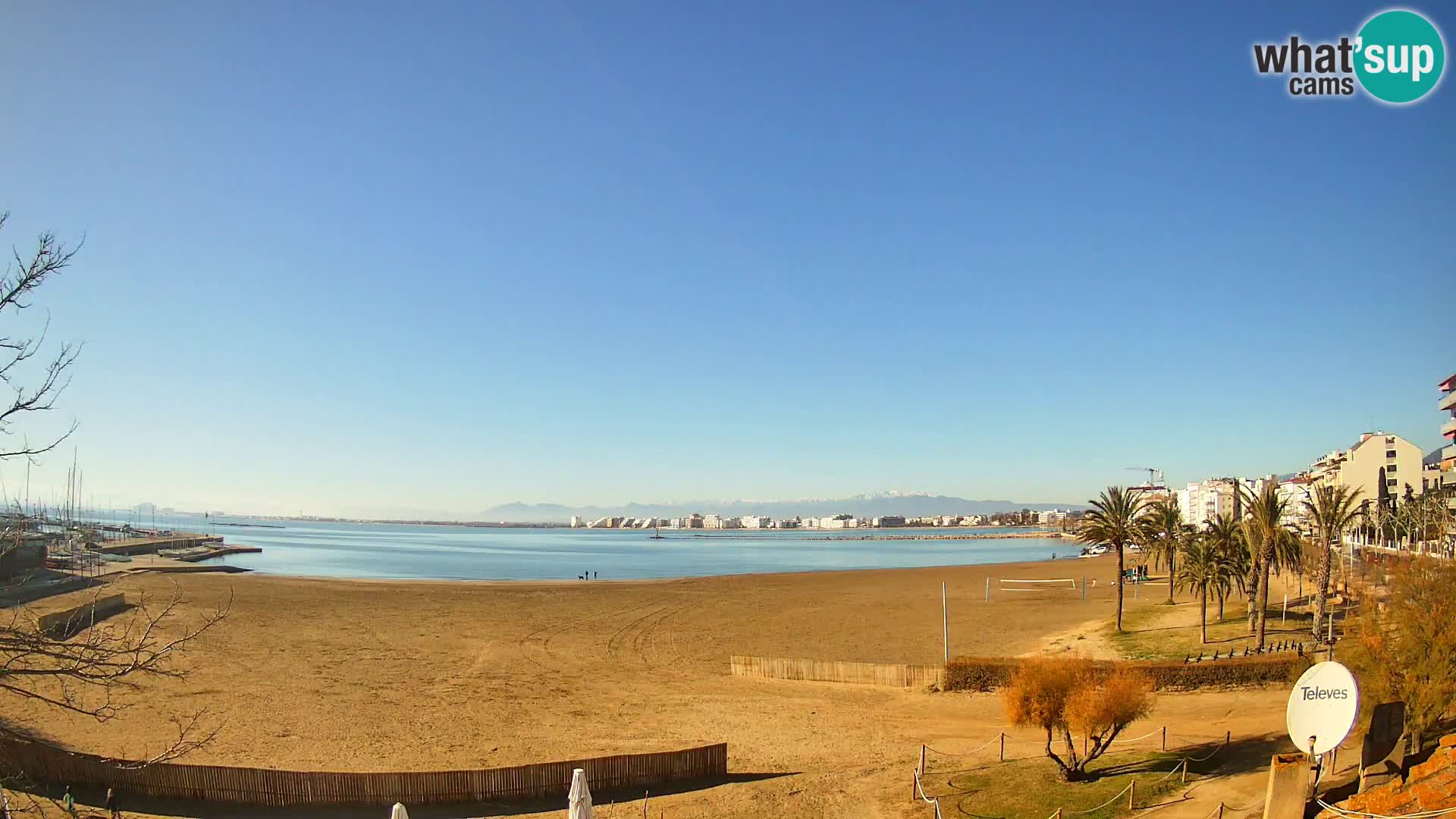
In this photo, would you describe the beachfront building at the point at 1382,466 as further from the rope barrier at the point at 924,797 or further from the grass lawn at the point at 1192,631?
the rope barrier at the point at 924,797

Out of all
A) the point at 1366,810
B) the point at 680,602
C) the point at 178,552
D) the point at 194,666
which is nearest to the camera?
the point at 1366,810

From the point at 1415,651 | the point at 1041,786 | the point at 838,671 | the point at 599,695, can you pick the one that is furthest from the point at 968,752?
the point at 599,695

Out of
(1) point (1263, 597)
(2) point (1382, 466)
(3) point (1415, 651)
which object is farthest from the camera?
(2) point (1382, 466)

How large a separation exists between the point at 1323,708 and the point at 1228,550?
29.1m

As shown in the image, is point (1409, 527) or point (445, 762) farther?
point (1409, 527)

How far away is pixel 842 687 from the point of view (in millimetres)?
31797

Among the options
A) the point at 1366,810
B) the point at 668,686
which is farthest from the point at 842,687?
the point at 1366,810

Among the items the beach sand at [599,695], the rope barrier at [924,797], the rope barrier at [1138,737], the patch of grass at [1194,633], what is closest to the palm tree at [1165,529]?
the patch of grass at [1194,633]

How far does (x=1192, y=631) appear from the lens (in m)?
39.8

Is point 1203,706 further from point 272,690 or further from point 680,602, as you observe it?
point 680,602

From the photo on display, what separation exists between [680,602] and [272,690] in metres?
35.0

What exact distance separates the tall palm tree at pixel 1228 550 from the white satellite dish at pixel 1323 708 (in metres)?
25.9

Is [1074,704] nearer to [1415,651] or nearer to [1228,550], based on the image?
[1415,651]

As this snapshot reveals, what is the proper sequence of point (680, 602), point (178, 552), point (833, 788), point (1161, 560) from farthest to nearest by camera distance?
point (178, 552), point (1161, 560), point (680, 602), point (833, 788)
